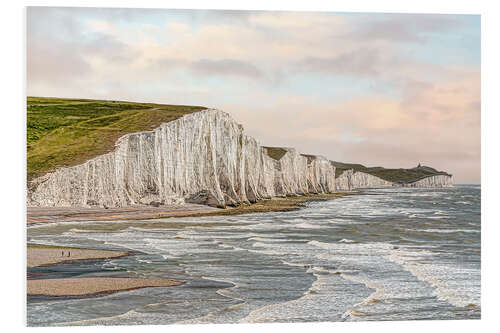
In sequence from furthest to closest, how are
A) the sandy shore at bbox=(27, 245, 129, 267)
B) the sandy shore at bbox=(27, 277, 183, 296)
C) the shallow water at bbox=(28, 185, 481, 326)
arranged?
the sandy shore at bbox=(27, 245, 129, 267), the sandy shore at bbox=(27, 277, 183, 296), the shallow water at bbox=(28, 185, 481, 326)

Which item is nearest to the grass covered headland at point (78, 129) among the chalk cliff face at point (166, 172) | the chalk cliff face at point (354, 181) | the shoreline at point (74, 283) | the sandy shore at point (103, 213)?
the chalk cliff face at point (166, 172)

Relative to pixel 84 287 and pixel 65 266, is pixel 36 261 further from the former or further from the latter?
pixel 84 287

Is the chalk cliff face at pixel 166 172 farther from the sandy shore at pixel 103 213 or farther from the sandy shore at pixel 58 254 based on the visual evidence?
the sandy shore at pixel 58 254

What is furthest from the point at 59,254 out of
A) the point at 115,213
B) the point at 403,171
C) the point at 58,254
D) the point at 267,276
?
the point at 403,171

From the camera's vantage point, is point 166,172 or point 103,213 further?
point 166,172

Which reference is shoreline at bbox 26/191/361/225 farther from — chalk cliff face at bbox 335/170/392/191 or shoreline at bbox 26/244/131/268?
chalk cliff face at bbox 335/170/392/191

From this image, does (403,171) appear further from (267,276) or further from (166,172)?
(267,276)

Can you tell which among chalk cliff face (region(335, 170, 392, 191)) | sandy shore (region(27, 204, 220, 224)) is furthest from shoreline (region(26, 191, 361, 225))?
chalk cliff face (region(335, 170, 392, 191))
